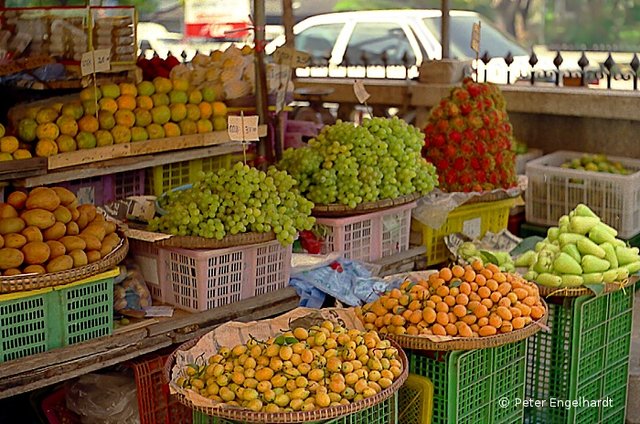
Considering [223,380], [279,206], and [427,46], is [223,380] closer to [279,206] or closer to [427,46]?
[279,206]

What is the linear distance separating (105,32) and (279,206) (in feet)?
7.18

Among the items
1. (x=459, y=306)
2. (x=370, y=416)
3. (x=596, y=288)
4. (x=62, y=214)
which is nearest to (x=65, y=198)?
(x=62, y=214)

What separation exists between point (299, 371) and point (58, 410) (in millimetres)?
1467

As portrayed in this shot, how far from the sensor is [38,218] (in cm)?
347

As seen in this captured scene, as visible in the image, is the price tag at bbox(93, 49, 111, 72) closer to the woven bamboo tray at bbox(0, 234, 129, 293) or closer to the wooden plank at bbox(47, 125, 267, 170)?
the wooden plank at bbox(47, 125, 267, 170)

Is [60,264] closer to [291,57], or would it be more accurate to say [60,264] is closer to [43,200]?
[43,200]

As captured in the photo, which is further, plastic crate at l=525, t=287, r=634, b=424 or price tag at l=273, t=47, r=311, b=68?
price tag at l=273, t=47, r=311, b=68

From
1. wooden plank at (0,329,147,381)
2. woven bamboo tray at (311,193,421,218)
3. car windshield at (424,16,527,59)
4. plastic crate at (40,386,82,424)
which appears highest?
car windshield at (424,16,527,59)

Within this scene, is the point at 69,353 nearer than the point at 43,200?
Yes

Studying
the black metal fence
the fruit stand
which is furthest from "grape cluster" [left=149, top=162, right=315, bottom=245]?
the black metal fence

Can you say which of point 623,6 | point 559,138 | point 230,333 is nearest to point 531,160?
point 559,138

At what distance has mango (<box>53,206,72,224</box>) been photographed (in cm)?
354

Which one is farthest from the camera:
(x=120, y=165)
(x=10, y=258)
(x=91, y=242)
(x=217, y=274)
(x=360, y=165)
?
(x=120, y=165)

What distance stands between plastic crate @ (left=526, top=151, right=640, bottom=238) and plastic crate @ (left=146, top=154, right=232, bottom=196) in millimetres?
2099
